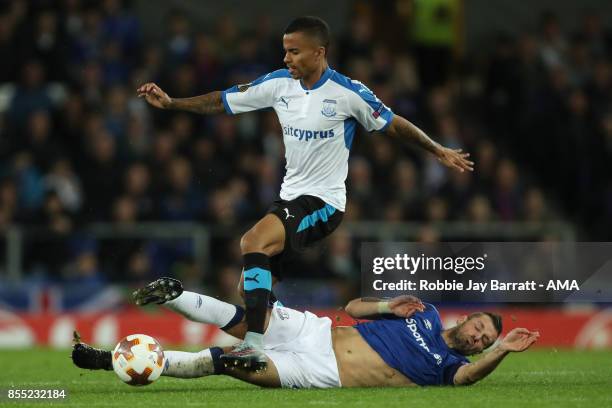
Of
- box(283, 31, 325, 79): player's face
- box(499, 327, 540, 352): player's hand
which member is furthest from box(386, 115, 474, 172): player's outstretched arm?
box(499, 327, 540, 352): player's hand

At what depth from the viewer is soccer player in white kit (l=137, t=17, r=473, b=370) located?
852 centimetres

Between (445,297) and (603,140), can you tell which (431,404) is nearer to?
(445,297)

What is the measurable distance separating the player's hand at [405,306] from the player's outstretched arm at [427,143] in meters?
0.92

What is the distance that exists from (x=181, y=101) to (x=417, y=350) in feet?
7.74

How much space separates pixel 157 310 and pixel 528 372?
5649mm

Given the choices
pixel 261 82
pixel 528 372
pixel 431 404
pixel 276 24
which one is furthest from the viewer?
pixel 276 24

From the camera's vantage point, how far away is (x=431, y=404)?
7.34m

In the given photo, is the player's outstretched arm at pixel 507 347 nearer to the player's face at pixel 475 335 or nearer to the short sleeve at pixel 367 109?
the player's face at pixel 475 335

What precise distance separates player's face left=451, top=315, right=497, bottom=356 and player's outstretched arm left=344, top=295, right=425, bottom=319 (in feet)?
1.11

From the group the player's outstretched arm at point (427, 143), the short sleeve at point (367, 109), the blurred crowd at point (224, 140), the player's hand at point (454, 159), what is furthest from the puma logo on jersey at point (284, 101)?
the blurred crowd at point (224, 140)

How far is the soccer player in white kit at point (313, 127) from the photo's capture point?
28.0 feet

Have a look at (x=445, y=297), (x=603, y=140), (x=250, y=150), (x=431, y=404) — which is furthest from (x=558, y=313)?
(x=431, y=404)

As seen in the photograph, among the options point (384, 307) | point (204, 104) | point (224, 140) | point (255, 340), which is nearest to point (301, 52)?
point (204, 104)

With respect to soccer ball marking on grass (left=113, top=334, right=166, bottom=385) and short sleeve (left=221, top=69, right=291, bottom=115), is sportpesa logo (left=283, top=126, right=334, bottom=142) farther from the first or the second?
soccer ball marking on grass (left=113, top=334, right=166, bottom=385)
